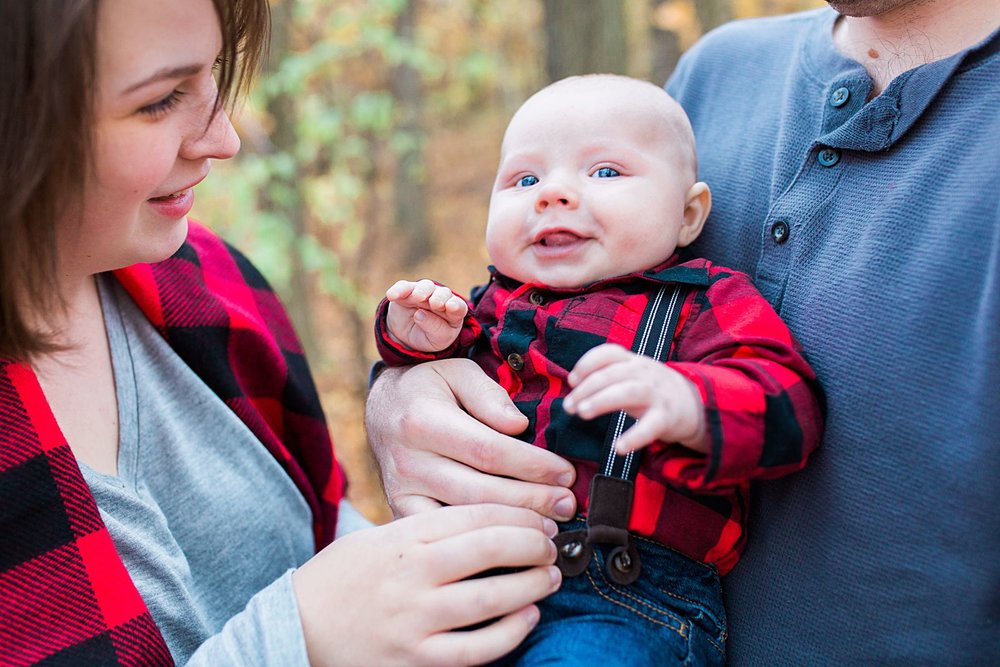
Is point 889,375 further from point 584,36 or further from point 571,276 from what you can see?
point 584,36

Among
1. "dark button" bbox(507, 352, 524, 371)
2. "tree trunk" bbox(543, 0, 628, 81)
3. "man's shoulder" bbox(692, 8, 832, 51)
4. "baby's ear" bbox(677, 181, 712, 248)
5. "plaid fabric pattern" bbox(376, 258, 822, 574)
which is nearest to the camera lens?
"plaid fabric pattern" bbox(376, 258, 822, 574)

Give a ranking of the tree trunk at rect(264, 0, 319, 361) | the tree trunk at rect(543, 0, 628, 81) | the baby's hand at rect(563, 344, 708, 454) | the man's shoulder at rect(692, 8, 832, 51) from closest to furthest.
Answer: the baby's hand at rect(563, 344, 708, 454) → the man's shoulder at rect(692, 8, 832, 51) → the tree trunk at rect(543, 0, 628, 81) → the tree trunk at rect(264, 0, 319, 361)

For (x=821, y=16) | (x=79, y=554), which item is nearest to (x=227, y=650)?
(x=79, y=554)

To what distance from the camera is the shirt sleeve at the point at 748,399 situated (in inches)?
50.1

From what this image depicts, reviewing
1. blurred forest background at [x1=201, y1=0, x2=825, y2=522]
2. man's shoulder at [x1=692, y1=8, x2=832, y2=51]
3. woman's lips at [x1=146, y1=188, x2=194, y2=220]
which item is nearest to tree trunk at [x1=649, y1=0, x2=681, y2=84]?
blurred forest background at [x1=201, y1=0, x2=825, y2=522]

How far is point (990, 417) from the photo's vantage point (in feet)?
4.02

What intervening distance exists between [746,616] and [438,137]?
13.3m

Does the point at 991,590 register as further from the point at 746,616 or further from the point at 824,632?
the point at 746,616

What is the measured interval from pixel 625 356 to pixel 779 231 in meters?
0.50

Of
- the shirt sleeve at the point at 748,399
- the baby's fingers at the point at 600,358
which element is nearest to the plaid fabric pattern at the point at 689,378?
the shirt sleeve at the point at 748,399

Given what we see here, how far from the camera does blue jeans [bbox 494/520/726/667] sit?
1395 mm

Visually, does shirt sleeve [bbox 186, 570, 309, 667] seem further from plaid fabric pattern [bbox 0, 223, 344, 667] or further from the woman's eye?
the woman's eye

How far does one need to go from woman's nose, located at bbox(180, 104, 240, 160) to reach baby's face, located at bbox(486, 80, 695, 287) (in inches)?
21.8

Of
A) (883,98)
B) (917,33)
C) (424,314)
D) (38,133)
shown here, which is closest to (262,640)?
(424,314)
